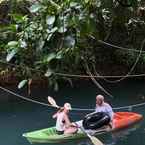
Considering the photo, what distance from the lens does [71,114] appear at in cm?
992

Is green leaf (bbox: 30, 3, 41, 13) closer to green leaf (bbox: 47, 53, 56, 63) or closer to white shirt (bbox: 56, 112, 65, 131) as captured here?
green leaf (bbox: 47, 53, 56, 63)

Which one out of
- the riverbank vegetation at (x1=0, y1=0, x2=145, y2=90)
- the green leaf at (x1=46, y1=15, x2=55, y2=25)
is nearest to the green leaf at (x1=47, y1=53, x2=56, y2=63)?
the riverbank vegetation at (x1=0, y1=0, x2=145, y2=90)

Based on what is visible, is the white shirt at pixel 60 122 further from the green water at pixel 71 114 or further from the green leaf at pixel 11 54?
the green leaf at pixel 11 54

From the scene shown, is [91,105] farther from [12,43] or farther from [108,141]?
[12,43]

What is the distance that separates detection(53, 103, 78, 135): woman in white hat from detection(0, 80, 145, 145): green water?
26cm

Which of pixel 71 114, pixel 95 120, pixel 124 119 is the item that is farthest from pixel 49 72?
pixel 71 114

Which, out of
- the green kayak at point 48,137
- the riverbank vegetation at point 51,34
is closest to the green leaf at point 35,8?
the riverbank vegetation at point 51,34

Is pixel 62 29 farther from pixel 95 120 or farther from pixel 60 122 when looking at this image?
pixel 95 120

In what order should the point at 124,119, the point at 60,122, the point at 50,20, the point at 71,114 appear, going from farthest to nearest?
the point at 71,114 → the point at 124,119 → the point at 60,122 → the point at 50,20

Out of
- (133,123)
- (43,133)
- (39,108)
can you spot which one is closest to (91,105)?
(39,108)

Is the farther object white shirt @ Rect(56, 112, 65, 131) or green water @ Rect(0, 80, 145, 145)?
green water @ Rect(0, 80, 145, 145)

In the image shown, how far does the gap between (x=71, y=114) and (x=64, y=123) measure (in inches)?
85.8

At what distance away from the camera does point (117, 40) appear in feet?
32.7

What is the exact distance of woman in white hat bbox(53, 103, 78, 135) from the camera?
7.72 meters
